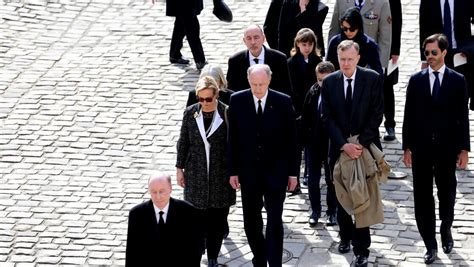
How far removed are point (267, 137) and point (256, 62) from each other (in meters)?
1.85

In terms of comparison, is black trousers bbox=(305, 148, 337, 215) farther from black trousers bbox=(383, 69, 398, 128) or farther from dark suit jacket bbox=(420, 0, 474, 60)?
dark suit jacket bbox=(420, 0, 474, 60)

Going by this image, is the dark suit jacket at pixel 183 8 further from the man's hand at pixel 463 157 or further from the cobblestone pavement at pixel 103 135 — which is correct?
the man's hand at pixel 463 157

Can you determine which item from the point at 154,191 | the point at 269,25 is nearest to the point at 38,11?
the point at 269,25

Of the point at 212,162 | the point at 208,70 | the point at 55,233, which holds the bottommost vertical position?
the point at 55,233

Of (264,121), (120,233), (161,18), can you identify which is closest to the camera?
(264,121)

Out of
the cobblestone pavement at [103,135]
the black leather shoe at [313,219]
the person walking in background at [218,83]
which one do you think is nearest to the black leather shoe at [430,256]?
the cobblestone pavement at [103,135]

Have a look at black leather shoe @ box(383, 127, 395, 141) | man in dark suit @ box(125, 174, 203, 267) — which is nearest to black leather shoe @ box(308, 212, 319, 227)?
black leather shoe @ box(383, 127, 395, 141)

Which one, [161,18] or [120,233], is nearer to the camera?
[120,233]

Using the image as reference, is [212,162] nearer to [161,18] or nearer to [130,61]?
[130,61]

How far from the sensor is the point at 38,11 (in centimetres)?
2139

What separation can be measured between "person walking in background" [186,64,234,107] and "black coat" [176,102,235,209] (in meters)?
0.30

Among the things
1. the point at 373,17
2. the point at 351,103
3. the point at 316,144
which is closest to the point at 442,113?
the point at 351,103

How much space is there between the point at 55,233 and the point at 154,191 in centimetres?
360

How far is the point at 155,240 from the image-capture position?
11.1m
